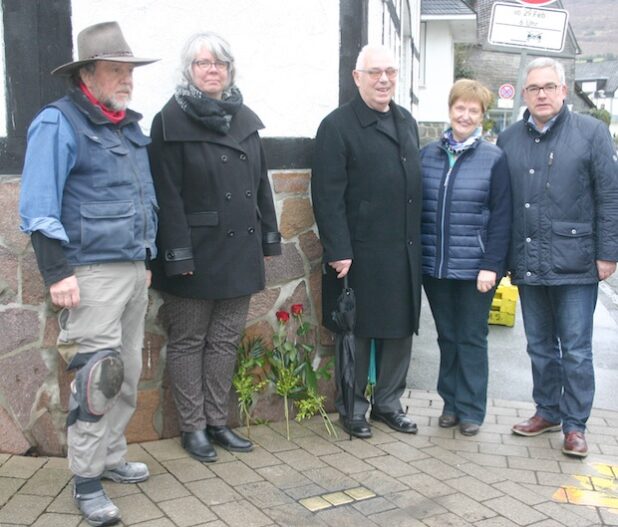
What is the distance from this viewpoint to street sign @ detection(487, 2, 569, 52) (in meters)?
6.43

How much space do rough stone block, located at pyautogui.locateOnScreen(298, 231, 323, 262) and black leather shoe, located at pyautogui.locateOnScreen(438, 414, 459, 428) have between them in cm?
116

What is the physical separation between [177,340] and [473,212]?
1.67 m

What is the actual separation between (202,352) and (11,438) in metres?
0.98

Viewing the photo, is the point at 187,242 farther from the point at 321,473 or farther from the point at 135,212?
the point at 321,473

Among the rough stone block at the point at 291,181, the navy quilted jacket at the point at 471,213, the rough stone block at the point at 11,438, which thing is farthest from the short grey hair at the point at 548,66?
the rough stone block at the point at 11,438

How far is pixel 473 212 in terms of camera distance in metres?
4.33

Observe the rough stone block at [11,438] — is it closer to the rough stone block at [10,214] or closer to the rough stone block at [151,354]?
the rough stone block at [151,354]

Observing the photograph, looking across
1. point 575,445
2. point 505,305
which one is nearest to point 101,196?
point 575,445

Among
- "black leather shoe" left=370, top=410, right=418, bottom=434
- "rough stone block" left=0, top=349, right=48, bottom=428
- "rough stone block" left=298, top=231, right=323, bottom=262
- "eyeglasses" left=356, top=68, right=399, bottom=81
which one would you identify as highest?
"eyeglasses" left=356, top=68, right=399, bottom=81

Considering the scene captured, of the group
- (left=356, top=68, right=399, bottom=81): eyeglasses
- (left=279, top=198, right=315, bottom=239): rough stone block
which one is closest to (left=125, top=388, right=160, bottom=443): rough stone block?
(left=279, top=198, right=315, bottom=239): rough stone block

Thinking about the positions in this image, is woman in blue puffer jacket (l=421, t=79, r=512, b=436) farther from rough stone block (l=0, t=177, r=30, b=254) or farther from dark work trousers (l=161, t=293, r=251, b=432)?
rough stone block (l=0, t=177, r=30, b=254)

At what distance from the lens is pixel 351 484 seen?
3.80m

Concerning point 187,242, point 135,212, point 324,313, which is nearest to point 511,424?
point 324,313

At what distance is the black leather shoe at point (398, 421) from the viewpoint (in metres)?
4.53
